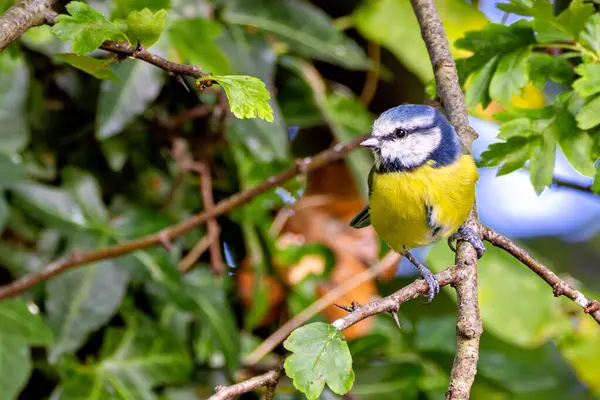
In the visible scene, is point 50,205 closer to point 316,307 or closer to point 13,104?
point 13,104

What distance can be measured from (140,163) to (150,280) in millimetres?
356

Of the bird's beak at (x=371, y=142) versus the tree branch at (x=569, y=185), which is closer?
the bird's beak at (x=371, y=142)

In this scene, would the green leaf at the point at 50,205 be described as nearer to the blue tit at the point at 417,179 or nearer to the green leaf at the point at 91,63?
the blue tit at the point at 417,179

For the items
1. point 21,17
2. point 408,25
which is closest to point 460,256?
point 21,17

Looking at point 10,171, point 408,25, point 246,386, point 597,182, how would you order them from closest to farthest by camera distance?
point 246,386 → point 597,182 → point 10,171 → point 408,25

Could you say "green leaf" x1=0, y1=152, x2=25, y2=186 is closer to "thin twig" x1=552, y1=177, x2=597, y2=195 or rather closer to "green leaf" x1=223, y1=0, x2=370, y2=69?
"green leaf" x1=223, y1=0, x2=370, y2=69

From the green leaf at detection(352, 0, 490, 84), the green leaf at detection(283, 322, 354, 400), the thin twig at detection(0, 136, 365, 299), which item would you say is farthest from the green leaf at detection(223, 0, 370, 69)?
the green leaf at detection(283, 322, 354, 400)

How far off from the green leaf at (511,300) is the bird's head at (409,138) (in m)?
0.49

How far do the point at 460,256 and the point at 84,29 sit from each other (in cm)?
52

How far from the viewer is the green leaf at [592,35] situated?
3.59ft

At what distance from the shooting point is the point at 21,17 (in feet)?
2.70

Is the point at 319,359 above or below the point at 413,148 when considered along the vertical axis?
above

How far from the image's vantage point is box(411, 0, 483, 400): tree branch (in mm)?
811

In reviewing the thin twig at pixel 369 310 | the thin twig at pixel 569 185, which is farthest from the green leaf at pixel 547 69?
the thin twig at pixel 569 185
